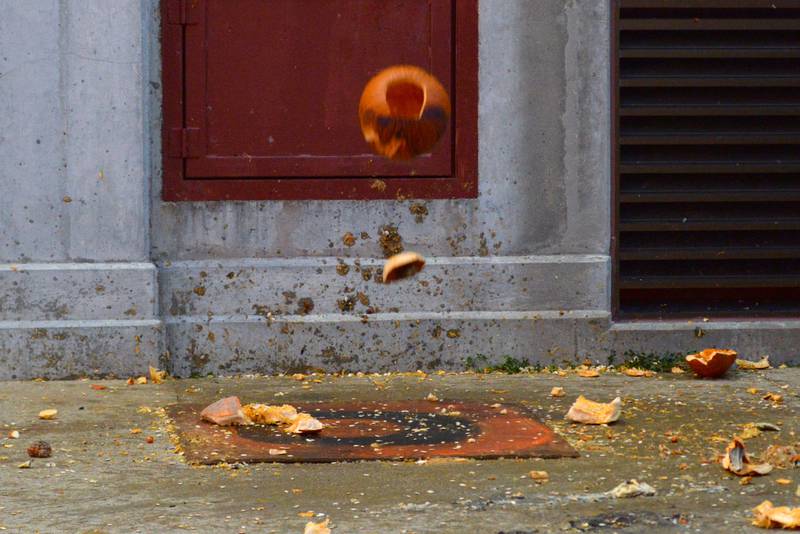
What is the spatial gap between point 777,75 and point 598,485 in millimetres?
3998

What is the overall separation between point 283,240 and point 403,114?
2.46 meters

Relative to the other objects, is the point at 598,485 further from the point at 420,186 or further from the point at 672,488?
the point at 420,186

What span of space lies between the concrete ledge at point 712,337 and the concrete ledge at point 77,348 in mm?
2742

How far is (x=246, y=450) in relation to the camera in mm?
5891

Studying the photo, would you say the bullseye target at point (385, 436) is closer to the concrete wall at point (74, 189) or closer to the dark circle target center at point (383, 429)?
the dark circle target center at point (383, 429)

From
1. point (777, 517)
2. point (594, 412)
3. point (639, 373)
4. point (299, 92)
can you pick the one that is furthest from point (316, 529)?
point (299, 92)

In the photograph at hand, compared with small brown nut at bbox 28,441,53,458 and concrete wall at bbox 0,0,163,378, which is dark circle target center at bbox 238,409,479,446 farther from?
concrete wall at bbox 0,0,163,378

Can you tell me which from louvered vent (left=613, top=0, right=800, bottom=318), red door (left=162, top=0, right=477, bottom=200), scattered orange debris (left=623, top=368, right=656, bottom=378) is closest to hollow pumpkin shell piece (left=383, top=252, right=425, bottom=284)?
red door (left=162, top=0, right=477, bottom=200)

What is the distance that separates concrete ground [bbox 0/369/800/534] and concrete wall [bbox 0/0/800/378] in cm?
63

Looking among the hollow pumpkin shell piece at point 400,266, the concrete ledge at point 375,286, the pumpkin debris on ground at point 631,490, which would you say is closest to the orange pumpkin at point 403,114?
the hollow pumpkin shell piece at point 400,266

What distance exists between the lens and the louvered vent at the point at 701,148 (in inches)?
324

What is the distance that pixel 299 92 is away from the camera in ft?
26.4

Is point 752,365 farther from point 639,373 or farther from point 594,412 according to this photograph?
point 594,412

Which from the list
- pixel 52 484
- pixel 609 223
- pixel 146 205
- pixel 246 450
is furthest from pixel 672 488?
pixel 146 205
